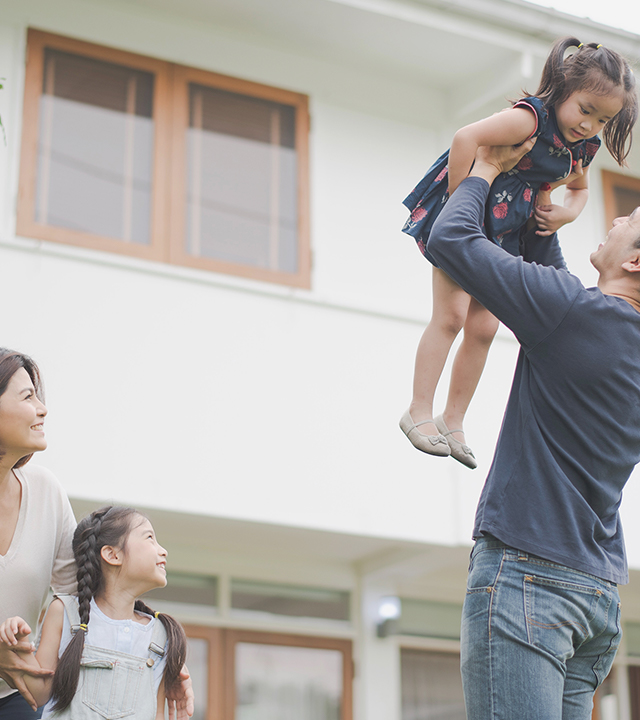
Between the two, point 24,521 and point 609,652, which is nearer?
point 609,652

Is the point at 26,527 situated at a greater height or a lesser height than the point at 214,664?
lesser

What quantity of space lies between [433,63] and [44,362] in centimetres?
354

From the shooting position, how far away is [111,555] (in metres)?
2.86

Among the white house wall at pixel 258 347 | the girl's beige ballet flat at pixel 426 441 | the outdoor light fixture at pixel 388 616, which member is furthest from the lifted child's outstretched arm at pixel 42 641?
the outdoor light fixture at pixel 388 616

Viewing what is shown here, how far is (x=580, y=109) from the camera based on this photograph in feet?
9.21

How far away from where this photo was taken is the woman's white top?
8.86 ft

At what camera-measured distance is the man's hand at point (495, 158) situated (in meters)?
2.76

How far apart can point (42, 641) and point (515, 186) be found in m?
1.68

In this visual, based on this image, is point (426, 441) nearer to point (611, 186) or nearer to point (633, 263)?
point (633, 263)

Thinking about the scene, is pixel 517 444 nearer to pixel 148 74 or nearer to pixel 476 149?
pixel 476 149

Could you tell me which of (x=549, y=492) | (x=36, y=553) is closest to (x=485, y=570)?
(x=549, y=492)

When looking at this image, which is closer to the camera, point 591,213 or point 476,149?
point 476,149

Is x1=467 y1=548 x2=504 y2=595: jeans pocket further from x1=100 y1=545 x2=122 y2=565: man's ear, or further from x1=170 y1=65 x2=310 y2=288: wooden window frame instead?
x1=170 y1=65 x2=310 y2=288: wooden window frame

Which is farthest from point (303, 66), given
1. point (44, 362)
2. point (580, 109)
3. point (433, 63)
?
point (580, 109)
